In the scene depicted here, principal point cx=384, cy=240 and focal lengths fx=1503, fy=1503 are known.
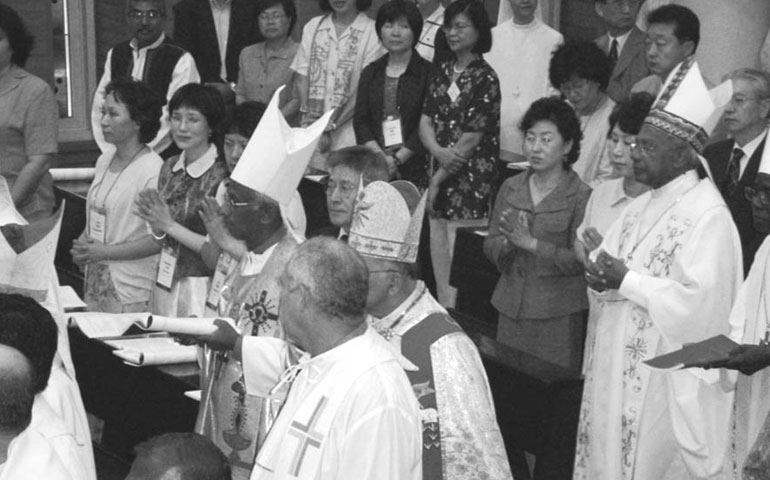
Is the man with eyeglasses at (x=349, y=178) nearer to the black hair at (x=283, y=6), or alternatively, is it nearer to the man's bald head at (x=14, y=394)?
the man's bald head at (x=14, y=394)

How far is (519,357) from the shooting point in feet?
20.4

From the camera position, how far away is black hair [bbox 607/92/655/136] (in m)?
6.25

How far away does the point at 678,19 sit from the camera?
7.24 metres

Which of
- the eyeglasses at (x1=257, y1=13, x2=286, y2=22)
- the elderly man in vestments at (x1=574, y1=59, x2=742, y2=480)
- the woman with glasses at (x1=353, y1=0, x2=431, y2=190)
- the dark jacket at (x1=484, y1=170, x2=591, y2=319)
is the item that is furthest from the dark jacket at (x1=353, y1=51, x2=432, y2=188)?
the elderly man in vestments at (x1=574, y1=59, x2=742, y2=480)

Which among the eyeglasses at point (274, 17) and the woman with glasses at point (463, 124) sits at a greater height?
the eyeglasses at point (274, 17)

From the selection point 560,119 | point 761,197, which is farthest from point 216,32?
point 761,197

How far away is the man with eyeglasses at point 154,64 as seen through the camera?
856 centimetres

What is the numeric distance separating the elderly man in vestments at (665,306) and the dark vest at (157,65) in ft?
12.0

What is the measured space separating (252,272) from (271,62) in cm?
420

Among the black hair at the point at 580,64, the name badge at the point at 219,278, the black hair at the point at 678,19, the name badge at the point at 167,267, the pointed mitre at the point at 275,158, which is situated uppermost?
the black hair at the point at 678,19

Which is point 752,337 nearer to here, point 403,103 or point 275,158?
point 275,158

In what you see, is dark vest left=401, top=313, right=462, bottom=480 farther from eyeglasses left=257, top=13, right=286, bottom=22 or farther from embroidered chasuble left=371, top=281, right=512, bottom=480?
eyeglasses left=257, top=13, right=286, bottom=22

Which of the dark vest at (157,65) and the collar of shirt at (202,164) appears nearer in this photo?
the collar of shirt at (202,164)

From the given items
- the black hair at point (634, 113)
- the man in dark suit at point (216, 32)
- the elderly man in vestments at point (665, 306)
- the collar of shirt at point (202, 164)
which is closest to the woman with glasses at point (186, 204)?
the collar of shirt at point (202, 164)
